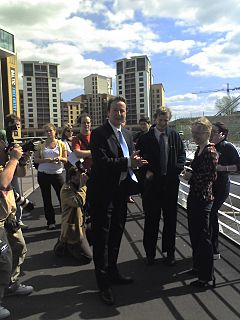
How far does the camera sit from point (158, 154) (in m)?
4.84

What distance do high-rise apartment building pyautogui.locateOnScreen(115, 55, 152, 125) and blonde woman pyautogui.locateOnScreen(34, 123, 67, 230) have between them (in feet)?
369

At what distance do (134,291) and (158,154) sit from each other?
167 centimetres

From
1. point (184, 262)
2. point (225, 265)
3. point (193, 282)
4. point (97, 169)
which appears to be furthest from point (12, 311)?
point (225, 265)

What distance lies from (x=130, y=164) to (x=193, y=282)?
1.47m

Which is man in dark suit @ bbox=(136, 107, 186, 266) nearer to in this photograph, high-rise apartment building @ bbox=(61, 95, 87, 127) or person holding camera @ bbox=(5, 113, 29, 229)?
person holding camera @ bbox=(5, 113, 29, 229)

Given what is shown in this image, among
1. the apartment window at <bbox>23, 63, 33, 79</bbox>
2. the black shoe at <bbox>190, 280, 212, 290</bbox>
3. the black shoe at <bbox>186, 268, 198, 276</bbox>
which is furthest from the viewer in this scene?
the apartment window at <bbox>23, 63, 33, 79</bbox>

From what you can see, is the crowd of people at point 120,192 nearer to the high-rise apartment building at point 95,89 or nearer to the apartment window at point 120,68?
the high-rise apartment building at point 95,89

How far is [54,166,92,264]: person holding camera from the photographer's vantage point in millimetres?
5059

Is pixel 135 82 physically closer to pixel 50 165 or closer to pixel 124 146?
pixel 50 165

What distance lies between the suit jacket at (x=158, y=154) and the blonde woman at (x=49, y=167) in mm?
2423

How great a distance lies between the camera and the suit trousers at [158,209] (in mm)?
4895

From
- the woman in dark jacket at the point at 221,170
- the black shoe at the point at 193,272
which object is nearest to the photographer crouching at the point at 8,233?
the black shoe at the point at 193,272

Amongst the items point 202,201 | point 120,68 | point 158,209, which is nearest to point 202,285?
point 202,201

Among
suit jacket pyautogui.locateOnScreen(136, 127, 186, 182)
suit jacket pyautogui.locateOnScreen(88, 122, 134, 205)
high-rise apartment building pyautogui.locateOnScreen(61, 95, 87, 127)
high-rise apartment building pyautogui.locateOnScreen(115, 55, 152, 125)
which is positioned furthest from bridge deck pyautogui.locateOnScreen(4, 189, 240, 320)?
high-rise apartment building pyautogui.locateOnScreen(61, 95, 87, 127)
